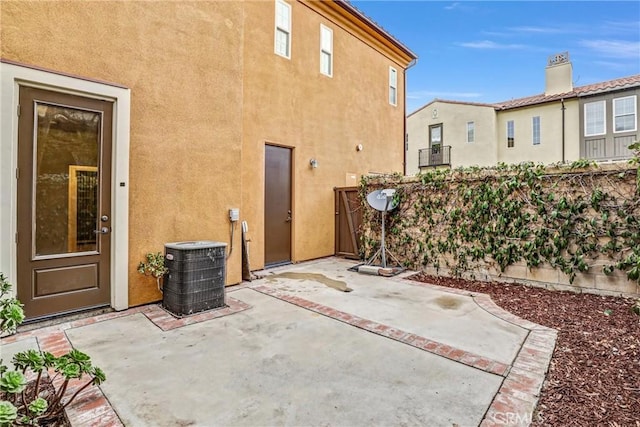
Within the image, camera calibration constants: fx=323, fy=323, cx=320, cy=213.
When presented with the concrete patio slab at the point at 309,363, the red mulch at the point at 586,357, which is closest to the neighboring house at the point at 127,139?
the concrete patio slab at the point at 309,363

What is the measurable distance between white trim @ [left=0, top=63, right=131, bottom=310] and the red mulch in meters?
4.75

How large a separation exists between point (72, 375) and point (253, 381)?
127 centimetres

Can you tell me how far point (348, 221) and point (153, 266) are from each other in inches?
210

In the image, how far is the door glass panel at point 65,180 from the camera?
385cm

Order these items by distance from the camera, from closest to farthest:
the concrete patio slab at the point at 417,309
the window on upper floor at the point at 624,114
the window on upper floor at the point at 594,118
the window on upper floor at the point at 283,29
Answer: the concrete patio slab at the point at 417,309 → the window on upper floor at the point at 283,29 → the window on upper floor at the point at 624,114 → the window on upper floor at the point at 594,118

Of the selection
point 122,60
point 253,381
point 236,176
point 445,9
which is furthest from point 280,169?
point 445,9

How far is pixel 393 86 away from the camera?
11.4 meters

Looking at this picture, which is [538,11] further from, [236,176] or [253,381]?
[253,381]

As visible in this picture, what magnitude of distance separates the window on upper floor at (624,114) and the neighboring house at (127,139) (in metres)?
15.5

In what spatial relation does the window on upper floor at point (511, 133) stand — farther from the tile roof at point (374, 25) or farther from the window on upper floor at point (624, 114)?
the tile roof at point (374, 25)

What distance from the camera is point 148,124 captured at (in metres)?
4.59

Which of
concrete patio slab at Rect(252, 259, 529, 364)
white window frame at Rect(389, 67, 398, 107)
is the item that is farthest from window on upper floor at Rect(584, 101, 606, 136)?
concrete patio slab at Rect(252, 259, 529, 364)

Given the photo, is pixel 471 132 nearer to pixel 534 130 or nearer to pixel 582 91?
Answer: pixel 534 130

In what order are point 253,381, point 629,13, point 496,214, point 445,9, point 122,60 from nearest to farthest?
point 253,381 → point 122,60 → point 496,214 → point 629,13 → point 445,9
